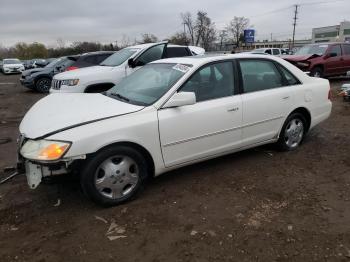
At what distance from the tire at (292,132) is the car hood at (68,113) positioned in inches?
94.8

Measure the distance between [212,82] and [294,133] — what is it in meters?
1.75

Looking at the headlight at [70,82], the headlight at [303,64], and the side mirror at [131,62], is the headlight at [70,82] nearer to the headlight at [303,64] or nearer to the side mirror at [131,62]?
the side mirror at [131,62]

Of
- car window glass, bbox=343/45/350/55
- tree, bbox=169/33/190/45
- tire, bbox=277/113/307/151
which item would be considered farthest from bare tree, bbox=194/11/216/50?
tire, bbox=277/113/307/151

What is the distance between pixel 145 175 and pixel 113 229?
77cm

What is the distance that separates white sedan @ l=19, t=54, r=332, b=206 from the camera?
11.5 feet

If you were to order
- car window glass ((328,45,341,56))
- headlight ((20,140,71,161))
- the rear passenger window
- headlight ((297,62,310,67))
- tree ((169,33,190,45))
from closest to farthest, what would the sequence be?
headlight ((20,140,71,161)), the rear passenger window, headlight ((297,62,310,67)), car window glass ((328,45,341,56)), tree ((169,33,190,45))

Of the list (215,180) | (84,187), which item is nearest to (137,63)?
(215,180)

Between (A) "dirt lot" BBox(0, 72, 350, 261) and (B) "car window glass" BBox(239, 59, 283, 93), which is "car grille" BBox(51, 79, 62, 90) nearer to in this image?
(A) "dirt lot" BBox(0, 72, 350, 261)

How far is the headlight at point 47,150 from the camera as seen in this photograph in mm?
3348

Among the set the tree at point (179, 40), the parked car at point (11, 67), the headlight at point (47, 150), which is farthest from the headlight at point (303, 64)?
the parked car at point (11, 67)

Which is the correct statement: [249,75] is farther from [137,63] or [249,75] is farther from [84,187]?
[137,63]

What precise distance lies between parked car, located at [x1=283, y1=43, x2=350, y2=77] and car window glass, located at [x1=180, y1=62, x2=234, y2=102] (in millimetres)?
9489

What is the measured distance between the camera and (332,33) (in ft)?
262

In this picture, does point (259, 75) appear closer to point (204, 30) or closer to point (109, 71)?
point (109, 71)
